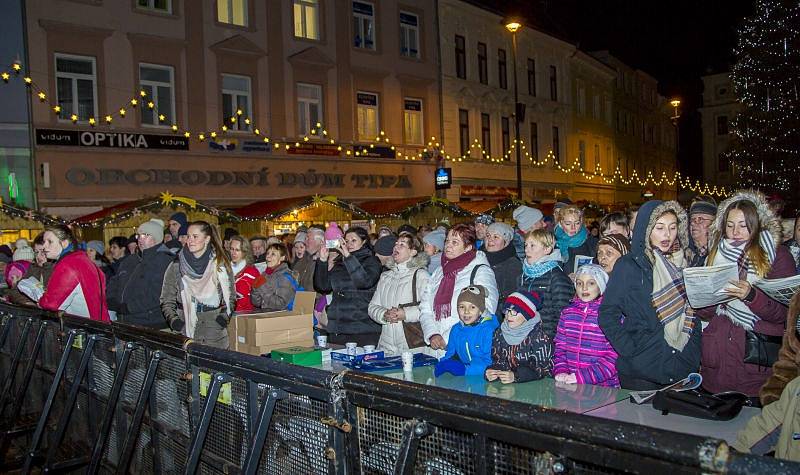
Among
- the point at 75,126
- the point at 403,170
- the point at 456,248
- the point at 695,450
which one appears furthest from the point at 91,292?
the point at 403,170

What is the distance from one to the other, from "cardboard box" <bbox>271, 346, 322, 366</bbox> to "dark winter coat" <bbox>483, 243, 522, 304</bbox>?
216 cm

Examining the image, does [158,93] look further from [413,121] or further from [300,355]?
[300,355]

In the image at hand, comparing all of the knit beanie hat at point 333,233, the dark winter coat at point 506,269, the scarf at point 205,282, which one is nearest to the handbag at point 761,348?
the dark winter coat at point 506,269

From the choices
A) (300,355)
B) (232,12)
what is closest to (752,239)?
(300,355)

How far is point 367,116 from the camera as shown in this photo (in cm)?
2550

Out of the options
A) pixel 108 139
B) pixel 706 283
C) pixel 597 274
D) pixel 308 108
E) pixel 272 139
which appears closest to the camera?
pixel 706 283

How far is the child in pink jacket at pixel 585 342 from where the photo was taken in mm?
4594

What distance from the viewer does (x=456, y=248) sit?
6.08m

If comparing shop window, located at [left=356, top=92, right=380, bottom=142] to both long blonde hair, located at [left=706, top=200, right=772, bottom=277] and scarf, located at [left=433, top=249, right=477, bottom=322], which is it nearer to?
scarf, located at [left=433, top=249, right=477, bottom=322]

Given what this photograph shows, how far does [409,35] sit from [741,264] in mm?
23781

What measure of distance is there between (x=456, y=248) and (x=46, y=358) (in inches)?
147

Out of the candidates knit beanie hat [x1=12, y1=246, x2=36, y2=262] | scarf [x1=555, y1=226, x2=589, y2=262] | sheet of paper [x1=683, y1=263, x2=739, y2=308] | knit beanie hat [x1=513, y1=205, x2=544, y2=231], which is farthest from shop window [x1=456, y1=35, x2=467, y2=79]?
sheet of paper [x1=683, y1=263, x2=739, y2=308]

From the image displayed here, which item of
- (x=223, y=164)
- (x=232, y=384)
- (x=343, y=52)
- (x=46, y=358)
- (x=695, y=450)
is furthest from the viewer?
(x=343, y=52)

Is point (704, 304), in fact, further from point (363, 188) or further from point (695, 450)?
point (363, 188)
